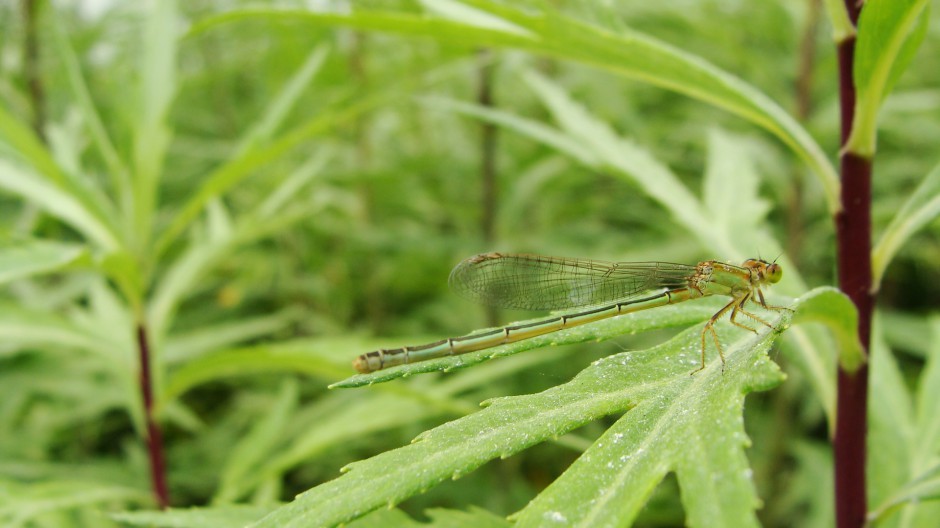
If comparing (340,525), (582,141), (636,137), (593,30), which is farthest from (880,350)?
(636,137)

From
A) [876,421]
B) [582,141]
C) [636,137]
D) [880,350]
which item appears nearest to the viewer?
[876,421]

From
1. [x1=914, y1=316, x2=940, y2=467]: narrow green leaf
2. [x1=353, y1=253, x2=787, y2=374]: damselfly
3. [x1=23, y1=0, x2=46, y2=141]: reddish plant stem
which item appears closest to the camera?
[x1=353, y1=253, x2=787, y2=374]: damselfly

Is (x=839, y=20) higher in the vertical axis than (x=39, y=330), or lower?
lower

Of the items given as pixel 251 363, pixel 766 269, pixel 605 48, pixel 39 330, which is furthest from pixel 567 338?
pixel 39 330

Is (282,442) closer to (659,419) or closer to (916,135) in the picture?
(659,419)

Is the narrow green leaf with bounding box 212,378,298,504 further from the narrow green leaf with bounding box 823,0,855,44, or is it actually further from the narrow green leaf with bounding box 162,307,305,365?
the narrow green leaf with bounding box 823,0,855,44

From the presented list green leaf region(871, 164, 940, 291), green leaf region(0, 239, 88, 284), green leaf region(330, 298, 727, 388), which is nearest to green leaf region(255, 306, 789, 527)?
green leaf region(330, 298, 727, 388)

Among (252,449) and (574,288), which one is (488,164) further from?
(252,449)
